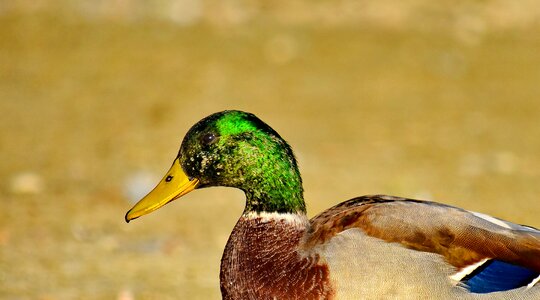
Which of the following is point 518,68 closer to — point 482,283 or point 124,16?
point 124,16

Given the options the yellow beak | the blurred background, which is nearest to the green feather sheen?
the yellow beak

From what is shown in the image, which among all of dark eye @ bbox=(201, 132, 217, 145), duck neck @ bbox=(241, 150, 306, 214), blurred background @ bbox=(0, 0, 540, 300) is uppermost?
blurred background @ bbox=(0, 0, 540, 300)

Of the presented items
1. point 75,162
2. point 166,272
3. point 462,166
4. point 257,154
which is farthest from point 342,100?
point 257,154

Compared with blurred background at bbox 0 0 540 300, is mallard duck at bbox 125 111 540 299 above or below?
below

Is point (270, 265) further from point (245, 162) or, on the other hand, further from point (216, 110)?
point (216, 110)

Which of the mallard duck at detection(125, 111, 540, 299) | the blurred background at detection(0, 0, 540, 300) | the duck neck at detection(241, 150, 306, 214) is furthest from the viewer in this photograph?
the blurred background at detection(0, 0, 540, 300)

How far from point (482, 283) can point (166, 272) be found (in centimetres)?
220

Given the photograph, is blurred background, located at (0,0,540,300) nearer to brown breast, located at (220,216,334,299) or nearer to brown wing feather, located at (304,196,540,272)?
brown breast, located at (220,216,334,299)

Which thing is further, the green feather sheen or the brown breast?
the green feather sheen

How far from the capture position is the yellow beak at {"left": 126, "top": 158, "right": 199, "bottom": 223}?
4207 mm

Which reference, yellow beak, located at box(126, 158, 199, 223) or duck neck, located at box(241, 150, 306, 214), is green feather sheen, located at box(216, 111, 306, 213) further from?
yellow beak, located at box(126, 158, 199, 223)

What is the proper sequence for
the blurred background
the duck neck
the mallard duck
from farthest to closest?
the blurred background → the duck neck → the mallard duck

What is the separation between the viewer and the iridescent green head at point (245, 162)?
416 cm

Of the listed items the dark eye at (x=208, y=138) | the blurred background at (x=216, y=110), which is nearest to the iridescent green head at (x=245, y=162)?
the dark eye at (x=208, y=138)
